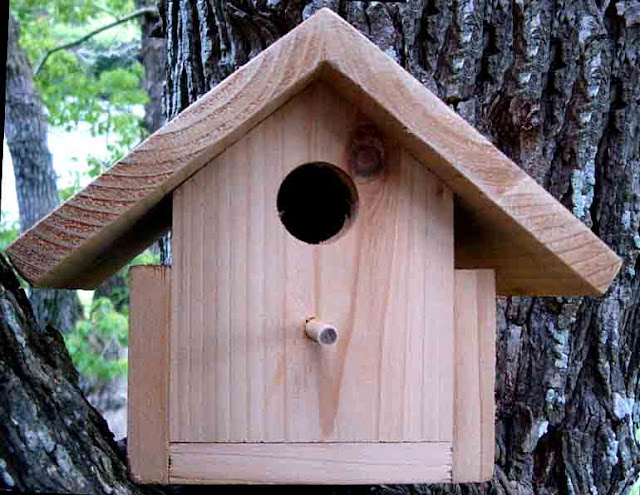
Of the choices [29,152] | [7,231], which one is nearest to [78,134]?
[7,231]

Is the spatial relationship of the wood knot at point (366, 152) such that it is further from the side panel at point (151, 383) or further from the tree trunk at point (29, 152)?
the tree trunk at point (29, 152)

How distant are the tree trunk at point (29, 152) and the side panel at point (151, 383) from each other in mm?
3482

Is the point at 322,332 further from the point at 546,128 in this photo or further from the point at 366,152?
the point at 546,128

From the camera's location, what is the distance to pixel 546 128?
5.19ft

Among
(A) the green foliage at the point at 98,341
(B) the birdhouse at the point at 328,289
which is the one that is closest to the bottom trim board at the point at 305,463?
(B) the birdhouse at the point at 328,289

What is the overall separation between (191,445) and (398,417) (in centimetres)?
29

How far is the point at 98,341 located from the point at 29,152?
1.22 metres

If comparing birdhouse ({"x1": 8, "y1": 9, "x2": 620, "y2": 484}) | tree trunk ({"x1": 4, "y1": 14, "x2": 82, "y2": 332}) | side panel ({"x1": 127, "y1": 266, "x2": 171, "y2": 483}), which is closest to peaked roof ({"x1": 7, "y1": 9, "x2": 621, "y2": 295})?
birdhouse ({"x1": 8, "y1": 9, "x2": 620, "y2": 484})

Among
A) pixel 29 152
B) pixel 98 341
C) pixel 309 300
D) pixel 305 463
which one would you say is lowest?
pixel 305 463

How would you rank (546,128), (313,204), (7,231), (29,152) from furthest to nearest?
(7,231), (29,152), (546,128), (313,204)

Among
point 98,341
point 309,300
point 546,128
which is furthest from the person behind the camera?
point 98,341

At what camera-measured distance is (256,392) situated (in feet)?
3.76

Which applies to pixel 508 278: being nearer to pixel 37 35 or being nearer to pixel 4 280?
pixel 4 280

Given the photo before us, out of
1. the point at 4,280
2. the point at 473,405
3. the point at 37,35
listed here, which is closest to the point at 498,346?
the point at 473,405
